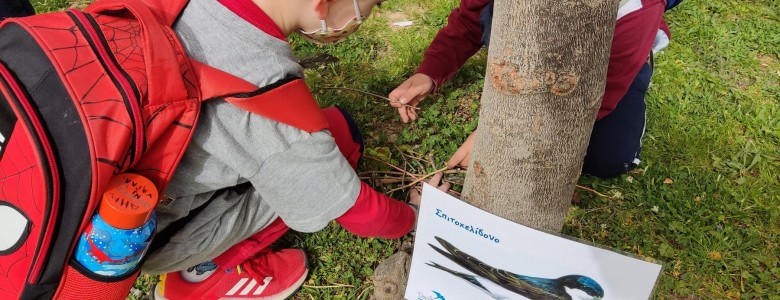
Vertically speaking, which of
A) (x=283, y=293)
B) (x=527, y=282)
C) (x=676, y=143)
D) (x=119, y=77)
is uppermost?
(x=119, y=77)

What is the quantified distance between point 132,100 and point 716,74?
8.63 ft

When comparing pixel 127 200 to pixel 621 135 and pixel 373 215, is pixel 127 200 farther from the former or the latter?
pixel 621 135

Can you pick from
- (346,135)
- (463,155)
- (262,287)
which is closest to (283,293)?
(262,287)

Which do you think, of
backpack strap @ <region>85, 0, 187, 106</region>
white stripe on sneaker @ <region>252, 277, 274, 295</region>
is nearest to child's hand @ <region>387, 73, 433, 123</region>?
white stripe on sneaker @ <region>252, 277, 274, 295</region>

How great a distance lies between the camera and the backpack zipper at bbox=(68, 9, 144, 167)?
120cm

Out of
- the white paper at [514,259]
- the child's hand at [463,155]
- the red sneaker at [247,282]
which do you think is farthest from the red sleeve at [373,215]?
the red sneaker at [247,282]

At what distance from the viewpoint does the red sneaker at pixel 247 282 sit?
2.04 m

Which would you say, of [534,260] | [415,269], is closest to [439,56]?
[415,269]

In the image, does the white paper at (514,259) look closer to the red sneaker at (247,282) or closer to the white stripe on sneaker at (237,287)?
the red sneaker at (247,282)

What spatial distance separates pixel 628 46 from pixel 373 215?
3.04ft

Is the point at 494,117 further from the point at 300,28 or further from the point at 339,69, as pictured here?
the point at 339,69

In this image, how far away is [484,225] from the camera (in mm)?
1392

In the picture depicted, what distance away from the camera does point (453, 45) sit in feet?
7.88

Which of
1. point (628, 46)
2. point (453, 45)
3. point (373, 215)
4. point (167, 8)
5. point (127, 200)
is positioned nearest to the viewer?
point (127, 200)
